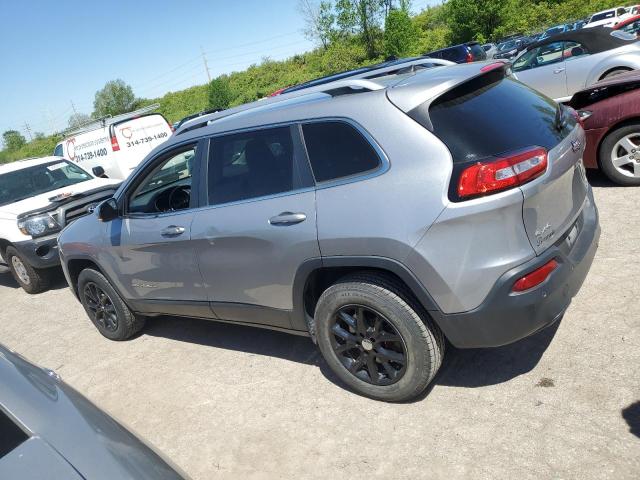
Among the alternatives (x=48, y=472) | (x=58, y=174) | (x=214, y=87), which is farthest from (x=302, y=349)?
(x=214, y=87)

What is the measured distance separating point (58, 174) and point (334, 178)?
6.69m

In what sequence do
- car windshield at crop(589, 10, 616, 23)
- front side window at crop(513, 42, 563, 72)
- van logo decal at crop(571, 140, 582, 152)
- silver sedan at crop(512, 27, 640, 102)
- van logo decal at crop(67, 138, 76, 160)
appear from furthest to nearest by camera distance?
car windshield at crop(589, 10, 616, 23) → van logo decal at crop(67, 138, 76, 160) → front side window at crop(513, 42, 563, 72) → silver sedan at crop(512, 27, 640, 102) → van logo decal at crop(571, 140, 582, 152)

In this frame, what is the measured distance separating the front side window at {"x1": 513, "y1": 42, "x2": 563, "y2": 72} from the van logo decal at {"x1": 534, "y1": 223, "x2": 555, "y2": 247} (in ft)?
25.2

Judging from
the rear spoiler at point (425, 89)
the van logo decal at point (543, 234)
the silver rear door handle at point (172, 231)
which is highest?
the rear spoiler at point (425, 89)

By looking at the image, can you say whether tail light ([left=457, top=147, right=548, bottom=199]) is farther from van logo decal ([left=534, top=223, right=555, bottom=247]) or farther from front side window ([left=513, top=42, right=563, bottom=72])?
front side window ([left=513, top=42, right=563, bottom=72])

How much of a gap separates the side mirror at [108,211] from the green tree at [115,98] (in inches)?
3148

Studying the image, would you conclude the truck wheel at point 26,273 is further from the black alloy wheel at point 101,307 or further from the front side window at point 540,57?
the front side window at point 540,57

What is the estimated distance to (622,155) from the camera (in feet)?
17.9

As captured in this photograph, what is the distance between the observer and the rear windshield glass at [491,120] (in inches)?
104

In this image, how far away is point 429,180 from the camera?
8.46ft

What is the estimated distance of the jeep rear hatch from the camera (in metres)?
2.52

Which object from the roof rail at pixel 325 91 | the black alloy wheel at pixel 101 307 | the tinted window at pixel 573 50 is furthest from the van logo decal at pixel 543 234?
the tinted window at pixel 573 50

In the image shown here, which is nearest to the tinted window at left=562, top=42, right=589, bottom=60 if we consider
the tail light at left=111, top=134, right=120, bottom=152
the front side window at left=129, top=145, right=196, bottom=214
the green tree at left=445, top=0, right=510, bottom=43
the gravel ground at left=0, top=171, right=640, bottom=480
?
the gravel ground at left=0, top=171, right=640, bottom=480

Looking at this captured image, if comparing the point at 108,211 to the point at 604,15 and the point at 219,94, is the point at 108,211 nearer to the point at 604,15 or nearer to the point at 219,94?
the point at 604,15
